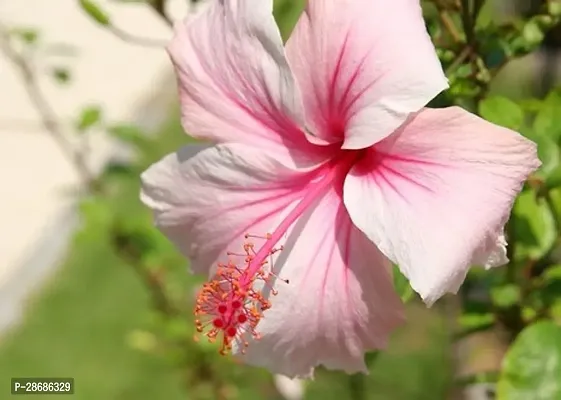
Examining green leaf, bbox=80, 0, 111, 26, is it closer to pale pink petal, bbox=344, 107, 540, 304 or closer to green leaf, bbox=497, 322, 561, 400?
pale pink petal, bbox=344, 107, 540, 304

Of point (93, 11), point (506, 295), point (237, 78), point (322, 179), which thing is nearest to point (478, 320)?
point (506, 295)

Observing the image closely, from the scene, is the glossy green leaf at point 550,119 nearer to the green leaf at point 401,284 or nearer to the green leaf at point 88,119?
the green leaf at point 401,284

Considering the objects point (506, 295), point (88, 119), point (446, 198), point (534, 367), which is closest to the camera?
point (446, 198)

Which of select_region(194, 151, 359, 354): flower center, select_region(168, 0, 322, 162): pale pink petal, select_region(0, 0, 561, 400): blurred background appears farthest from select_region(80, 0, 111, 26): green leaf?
select_region(194, 151, 359, 354): flower center

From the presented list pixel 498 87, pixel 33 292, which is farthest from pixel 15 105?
pixel 498 87

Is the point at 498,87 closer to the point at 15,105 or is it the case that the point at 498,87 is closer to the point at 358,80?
the point at 15,105

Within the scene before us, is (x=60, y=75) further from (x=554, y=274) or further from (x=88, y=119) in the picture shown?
(x=554, y=274)
